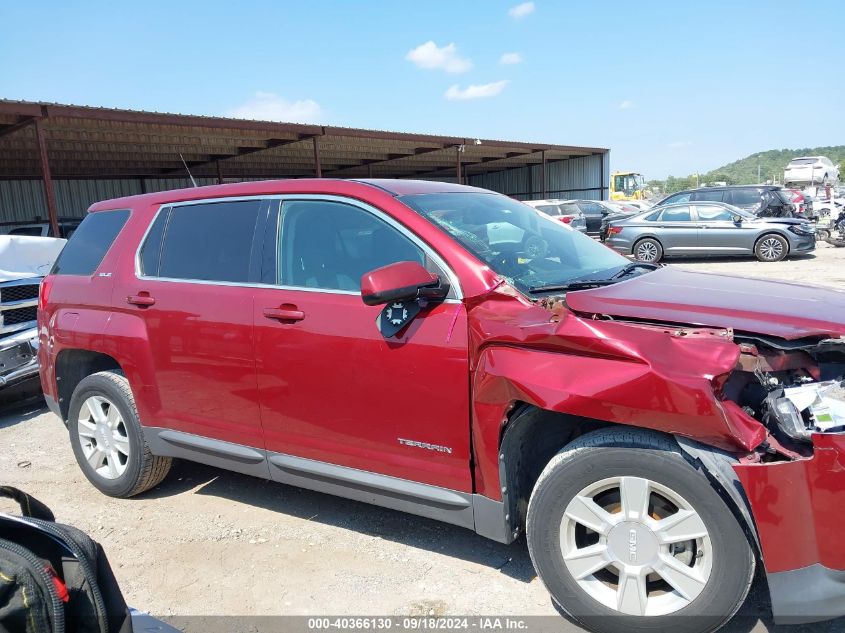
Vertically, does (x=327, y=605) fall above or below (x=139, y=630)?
below

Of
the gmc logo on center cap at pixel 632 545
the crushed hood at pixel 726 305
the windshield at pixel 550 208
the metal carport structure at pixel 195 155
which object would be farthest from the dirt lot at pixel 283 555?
the windshield at pixel 550 208

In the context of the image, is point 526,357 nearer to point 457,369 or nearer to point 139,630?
point 457,369

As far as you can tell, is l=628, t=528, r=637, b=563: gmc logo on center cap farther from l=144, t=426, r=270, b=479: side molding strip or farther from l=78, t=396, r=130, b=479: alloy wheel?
l=78, t=396, r=130, b=479: alloy wheel

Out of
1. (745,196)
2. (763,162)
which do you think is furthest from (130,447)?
(763,162)

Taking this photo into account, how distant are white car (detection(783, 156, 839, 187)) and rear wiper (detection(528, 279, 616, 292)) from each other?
36.0 meters

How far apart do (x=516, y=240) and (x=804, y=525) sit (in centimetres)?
185

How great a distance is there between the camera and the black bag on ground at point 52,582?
1541 mm

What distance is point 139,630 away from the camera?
193 cm

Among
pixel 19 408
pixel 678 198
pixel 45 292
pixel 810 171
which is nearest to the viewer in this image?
pixel 45 292

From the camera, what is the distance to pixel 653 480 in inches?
94.3

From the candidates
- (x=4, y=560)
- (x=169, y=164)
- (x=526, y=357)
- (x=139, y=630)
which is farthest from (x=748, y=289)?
(x=169, y=164)

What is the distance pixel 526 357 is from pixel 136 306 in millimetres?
2562

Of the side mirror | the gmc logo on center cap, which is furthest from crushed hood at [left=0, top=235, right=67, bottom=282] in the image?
the gmc logo on center cap

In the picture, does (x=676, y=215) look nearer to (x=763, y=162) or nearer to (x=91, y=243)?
(x=91, y=243)
